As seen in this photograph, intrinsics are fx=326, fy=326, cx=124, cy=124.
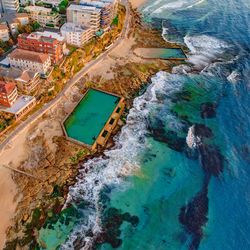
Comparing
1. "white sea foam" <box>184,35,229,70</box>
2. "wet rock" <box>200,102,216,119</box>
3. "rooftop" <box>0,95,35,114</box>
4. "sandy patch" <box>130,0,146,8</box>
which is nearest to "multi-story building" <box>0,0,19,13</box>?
"rooftop" <box>0,95,35,114</box>

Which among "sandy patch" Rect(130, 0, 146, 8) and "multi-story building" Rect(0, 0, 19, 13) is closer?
"multi-story building" Rect(0, 0, 19, 13)

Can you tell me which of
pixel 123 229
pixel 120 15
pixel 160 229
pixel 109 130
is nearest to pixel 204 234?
pixel 160 229

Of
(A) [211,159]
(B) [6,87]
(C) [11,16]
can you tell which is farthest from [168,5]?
(B) [6,87]

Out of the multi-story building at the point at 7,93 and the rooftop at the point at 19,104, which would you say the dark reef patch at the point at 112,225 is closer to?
the rooftop at the point at 19,104

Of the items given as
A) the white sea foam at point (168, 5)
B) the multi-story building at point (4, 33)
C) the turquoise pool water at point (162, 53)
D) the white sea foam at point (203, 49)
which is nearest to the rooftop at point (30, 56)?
the multi-story building at point (4, 33)

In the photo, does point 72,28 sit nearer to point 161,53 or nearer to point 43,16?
point 43,16

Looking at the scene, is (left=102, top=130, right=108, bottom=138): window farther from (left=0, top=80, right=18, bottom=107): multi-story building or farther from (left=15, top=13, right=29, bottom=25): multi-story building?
(left=15, top=13, right=29, bottom=25): multi-story building

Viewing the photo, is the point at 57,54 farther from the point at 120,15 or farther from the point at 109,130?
the point at 120,15
